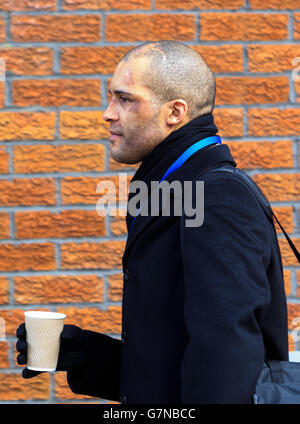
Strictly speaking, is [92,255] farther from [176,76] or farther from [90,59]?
[176,76]

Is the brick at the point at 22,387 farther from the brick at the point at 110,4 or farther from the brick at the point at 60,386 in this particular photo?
the brick at the point at 110,4

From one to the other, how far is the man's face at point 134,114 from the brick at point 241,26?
37.7 inches

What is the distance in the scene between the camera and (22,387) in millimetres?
2504

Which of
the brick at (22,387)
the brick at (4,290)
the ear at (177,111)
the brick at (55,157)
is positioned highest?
the brick at (55,157)

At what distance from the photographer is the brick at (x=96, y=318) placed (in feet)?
8.13

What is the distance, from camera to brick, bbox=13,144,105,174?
244 cm

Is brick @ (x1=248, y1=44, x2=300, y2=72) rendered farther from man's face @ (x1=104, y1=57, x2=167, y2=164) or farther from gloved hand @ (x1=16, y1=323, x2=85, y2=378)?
gloved hand @ (x1=16, y1=323, x2=85, y2=378)

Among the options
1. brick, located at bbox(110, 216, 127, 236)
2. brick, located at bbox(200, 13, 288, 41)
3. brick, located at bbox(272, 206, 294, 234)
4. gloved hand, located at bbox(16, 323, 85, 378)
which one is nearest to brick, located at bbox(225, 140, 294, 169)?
brick, located at bbox(272, 206, 294, 234)

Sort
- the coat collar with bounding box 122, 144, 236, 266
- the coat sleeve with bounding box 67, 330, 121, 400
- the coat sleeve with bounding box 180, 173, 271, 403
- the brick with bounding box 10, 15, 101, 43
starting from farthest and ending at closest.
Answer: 1. the brick with bounding box 10, 15, 101, 43
2. the coat sleeve with bounding box 67, 330, 121, 400
3. the coat collar with bounding box 122, 144, 236, 266
4. the coat sleeve with bounding box 180, 173, 271, 403

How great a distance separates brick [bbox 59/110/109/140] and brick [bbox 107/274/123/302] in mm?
568

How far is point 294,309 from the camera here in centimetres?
252

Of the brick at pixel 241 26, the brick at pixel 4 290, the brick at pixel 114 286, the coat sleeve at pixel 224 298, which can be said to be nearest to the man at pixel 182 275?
the coat sleeve at pixel 224 298
